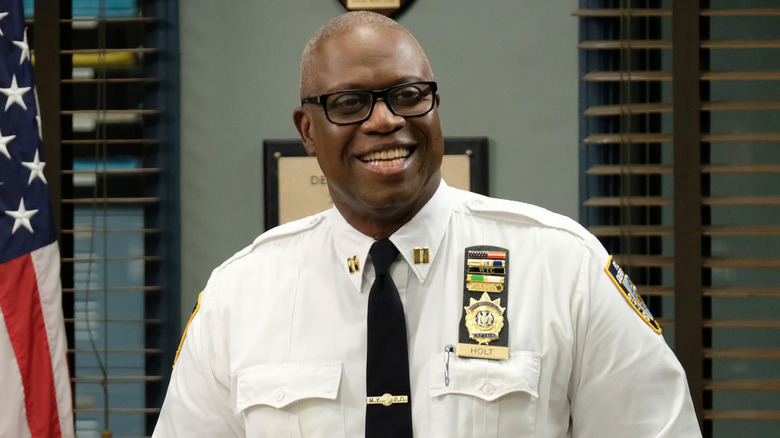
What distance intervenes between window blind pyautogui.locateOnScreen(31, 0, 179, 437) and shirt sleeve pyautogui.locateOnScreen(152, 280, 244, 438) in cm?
104

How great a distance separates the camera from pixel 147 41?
2305 mm

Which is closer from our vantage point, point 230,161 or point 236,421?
point 236,421

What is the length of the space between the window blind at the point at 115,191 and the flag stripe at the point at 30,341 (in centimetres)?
25

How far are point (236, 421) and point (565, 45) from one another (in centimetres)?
151

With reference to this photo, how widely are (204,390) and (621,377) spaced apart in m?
0.63

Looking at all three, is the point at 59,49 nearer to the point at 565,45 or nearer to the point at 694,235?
the point at 565,45

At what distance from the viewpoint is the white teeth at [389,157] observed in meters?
1.11

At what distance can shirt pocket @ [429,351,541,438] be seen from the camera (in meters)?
1.09

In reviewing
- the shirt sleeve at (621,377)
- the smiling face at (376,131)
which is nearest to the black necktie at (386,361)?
the smiling face at (376,131)

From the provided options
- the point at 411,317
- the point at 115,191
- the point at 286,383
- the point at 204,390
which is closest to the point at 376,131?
the point at 411,317

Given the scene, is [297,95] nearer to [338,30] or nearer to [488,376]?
[338,30]

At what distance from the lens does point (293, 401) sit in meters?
1.15

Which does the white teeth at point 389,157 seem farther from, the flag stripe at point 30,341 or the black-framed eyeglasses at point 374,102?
the flag stripe at point 30,341

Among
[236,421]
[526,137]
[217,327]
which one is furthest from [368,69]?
[526,137]
